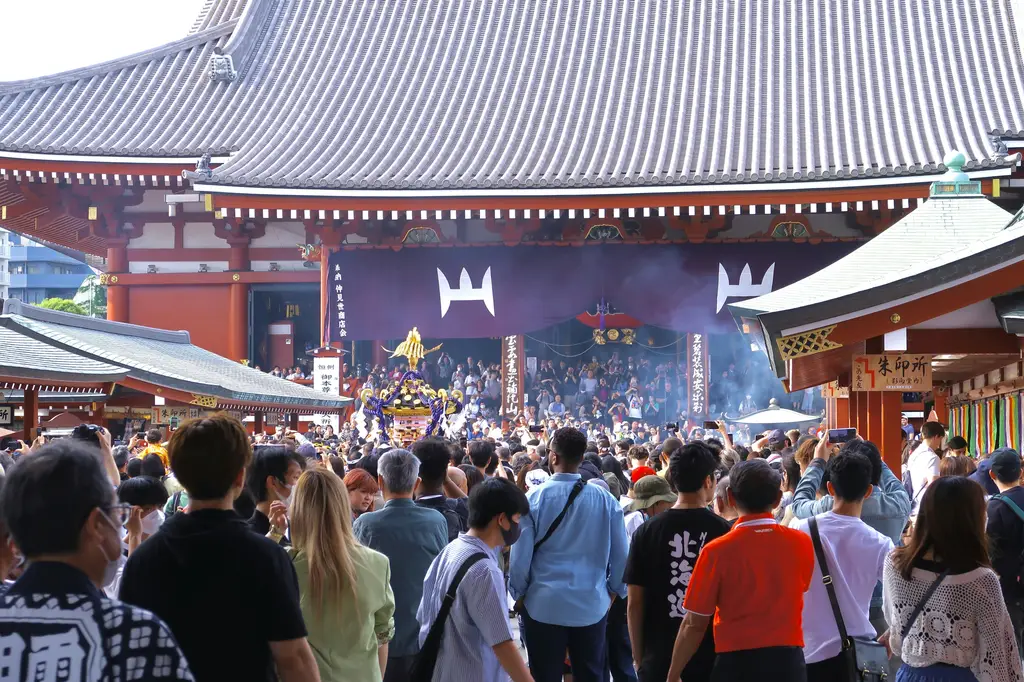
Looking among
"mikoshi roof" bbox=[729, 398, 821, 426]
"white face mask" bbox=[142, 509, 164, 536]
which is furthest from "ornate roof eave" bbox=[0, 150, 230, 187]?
"white face mask" bbox=[142, 509, 164, 536]

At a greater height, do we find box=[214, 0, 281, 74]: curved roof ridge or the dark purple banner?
box=[214, 0, 281, 74]: curved roof ridge

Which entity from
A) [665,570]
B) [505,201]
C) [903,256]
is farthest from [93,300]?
[665,570]

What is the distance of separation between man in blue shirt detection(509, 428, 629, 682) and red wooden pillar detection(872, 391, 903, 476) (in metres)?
3.31

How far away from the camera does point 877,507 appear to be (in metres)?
5.52

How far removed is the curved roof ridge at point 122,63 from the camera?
21.8 metres

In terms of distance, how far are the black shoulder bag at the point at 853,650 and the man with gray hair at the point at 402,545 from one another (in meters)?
1.52

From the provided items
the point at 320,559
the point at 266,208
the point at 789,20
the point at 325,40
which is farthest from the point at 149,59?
the point at 320,559

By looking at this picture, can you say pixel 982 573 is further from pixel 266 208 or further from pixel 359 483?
pixel 266 208

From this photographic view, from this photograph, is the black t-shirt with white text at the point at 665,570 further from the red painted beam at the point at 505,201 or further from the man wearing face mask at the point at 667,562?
the red painted beam at the point at 505,201

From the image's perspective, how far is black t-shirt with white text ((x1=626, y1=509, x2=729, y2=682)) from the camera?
476cm

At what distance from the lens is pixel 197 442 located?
323 centimetres

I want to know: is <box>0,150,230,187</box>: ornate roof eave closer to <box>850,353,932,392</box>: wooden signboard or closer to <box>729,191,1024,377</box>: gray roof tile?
<box>729,191,1024,377</box>: gray roof tile

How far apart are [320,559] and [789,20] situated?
21.1m

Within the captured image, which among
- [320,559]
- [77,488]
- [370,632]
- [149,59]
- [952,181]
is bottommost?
[370,632]
